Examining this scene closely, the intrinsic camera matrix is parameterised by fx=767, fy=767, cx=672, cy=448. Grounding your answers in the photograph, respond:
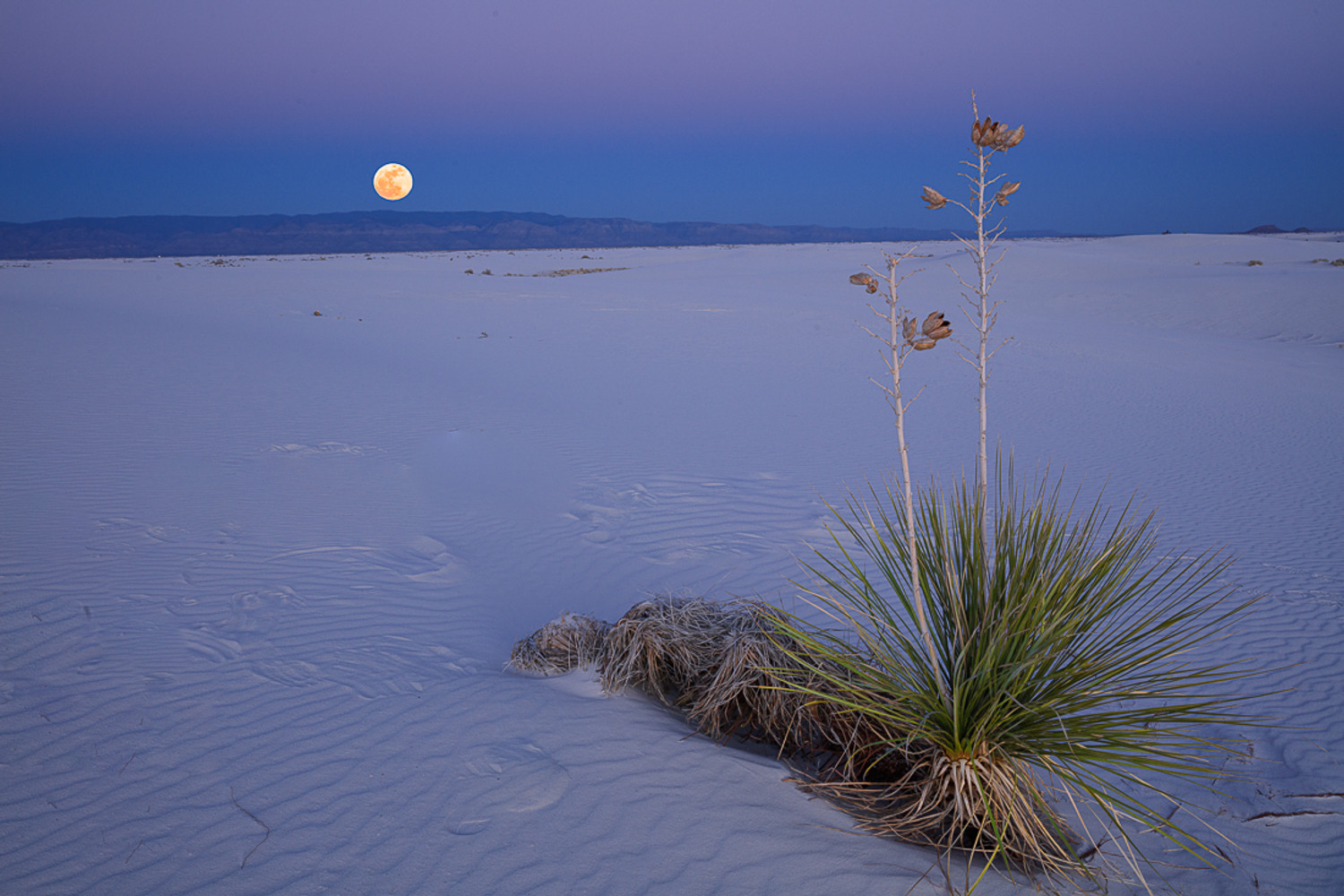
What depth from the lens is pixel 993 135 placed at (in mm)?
2303

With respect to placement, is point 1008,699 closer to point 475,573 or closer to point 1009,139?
point 1009,139

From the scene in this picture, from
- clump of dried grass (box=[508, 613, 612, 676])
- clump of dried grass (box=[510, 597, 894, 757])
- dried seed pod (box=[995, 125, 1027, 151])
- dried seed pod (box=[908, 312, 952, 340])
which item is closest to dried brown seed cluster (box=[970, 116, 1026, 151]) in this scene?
dried seed pod (box=[995, 125, 1027, 151])

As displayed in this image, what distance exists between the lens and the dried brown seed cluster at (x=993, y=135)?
2.29 m

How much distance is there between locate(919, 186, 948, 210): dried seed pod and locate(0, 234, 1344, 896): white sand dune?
7.31ft

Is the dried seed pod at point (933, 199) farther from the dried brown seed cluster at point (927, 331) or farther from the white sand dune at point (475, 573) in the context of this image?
the white sand dune at point (475, 573)

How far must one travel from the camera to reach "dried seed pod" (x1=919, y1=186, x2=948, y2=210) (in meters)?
2.36

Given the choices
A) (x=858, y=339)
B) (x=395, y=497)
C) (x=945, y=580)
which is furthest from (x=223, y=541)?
(x=858, y=339)

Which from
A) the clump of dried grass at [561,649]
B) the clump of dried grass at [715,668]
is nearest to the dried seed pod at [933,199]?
the clump of dried grass at [715,668]

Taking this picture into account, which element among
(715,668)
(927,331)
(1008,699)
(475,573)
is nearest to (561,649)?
A: (715,668)

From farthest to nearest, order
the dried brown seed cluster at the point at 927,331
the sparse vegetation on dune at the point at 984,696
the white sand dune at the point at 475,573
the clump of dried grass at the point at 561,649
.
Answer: the clump of dried grass at the point at 561,649, the white sand dune at the point at 475,573, the sparse vegetation on dune at the point at 984,696, the dried brown seed cluster at the point at 927,331

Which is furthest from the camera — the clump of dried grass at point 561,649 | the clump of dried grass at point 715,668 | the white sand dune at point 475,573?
the clump of dried grass at point 561,649

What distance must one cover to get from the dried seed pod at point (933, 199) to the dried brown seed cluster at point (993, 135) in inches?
7.1

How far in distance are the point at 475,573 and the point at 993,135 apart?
4498 millimetres

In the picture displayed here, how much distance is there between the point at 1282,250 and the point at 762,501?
4800 centimetres
